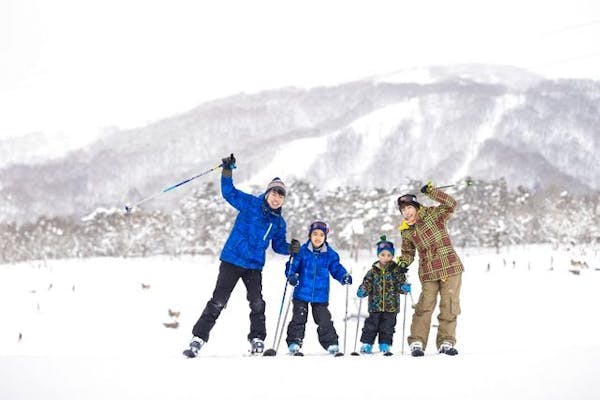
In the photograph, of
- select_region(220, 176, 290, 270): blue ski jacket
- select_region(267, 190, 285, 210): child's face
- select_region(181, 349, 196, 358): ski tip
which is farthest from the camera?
select_region(267, 190, 285, 210): child's face

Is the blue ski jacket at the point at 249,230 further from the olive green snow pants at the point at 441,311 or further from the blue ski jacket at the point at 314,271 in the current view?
the olive green snow pants at the point at 441,311

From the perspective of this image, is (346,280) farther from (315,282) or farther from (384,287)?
(384,287)

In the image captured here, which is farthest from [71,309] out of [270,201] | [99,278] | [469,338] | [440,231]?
[440,231]

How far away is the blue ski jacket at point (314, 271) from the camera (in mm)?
6965

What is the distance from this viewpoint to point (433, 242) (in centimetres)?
679

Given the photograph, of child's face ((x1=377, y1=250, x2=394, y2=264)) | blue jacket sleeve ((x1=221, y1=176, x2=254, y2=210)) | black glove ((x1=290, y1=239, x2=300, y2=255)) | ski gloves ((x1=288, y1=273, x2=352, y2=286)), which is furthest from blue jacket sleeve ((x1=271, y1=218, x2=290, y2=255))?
child's face ((x1=377, y1=250, x2=394, y2=264))

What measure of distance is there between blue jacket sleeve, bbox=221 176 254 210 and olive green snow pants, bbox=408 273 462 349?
2359mm

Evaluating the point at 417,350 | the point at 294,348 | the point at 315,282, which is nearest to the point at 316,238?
the point at 315,282

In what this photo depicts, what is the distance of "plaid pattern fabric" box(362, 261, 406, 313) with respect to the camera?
7070mm

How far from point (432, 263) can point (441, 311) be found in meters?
0.56

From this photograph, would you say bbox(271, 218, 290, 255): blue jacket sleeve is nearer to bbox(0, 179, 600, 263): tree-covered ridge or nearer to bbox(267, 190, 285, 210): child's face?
bbox(267, 190, 285, 210): child's face

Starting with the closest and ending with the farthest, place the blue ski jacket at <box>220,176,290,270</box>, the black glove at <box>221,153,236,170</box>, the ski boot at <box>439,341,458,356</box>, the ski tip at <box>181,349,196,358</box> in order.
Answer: the ski tip at <box>181,349,196,358</box> < the ski boot at <box>439,341,458,356</box> < the black glove at <box>221,153,236,170</box> < the blue ski jacket at <box>220,176,290,270</box>

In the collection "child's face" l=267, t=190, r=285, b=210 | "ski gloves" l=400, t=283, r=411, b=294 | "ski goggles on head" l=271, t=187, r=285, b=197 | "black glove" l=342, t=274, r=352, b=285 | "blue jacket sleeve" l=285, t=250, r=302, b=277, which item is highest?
"ski goggles on head" l=271, t=187, r=285, b=197

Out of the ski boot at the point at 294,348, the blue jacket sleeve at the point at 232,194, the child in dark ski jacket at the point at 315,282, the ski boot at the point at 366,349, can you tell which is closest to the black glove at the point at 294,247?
the child in dark ski jacket at the point at 315,282
